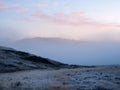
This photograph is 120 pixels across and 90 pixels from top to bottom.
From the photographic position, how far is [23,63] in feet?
279

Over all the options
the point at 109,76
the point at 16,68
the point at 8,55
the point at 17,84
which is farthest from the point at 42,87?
the point at 8,55

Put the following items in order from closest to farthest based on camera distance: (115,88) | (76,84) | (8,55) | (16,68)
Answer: (115,88) < (76,84) < (16,68) < (8,55)

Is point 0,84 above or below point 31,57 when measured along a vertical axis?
below

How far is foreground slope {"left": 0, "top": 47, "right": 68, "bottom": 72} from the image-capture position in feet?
258

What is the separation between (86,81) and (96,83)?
1965 mm

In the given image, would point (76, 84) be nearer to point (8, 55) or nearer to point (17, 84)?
point (17, 84)

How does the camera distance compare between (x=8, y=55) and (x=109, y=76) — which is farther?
(x=8, y=55)

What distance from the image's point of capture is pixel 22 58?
315ft

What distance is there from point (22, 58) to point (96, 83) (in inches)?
2382

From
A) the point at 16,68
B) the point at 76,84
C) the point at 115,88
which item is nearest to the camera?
the point at 115,88

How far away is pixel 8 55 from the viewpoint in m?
94.2

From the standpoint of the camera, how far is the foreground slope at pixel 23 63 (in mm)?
78631

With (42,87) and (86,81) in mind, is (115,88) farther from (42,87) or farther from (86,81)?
(42,87)

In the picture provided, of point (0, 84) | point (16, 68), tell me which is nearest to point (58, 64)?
point (16, 68)
